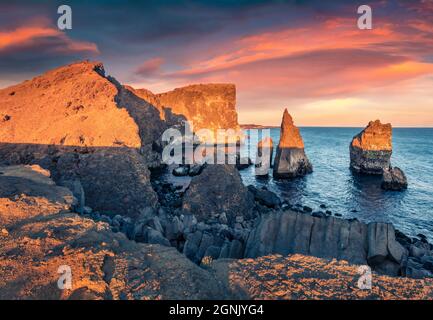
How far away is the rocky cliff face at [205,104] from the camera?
148875 mm

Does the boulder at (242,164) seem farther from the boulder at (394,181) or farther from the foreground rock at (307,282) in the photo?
the foreground rock at (307,282)

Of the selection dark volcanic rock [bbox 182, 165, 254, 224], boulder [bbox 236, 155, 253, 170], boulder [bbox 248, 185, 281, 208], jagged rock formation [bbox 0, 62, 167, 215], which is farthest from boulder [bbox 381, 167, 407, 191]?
jagged rock formation [bbox 0, 62, 167, 215]

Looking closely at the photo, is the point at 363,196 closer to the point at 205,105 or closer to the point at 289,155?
the point at 289,155

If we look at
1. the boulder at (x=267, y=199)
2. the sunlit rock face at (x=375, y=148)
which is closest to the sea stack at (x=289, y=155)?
the sunlit rock face at (x=375, y=148)

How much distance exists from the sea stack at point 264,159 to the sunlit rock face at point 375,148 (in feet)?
59.0

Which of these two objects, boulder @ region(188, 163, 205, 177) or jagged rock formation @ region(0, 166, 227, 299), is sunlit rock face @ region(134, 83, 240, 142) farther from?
jagged rock formation @ region(0, 166, 227, 299)

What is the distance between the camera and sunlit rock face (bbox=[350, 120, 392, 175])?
53.0m

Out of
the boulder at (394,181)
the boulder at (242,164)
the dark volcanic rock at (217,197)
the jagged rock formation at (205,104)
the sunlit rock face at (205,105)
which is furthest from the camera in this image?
the jagged rock formation at (205,104)

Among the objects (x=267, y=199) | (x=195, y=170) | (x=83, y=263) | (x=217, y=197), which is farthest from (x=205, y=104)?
(x=83, y=263)

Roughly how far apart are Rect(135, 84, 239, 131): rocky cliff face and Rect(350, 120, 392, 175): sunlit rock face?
3968 inches

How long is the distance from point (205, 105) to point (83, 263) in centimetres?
14979

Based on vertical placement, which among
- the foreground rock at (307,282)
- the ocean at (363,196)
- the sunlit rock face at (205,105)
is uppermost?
the sunlit rock face at (205,105)
